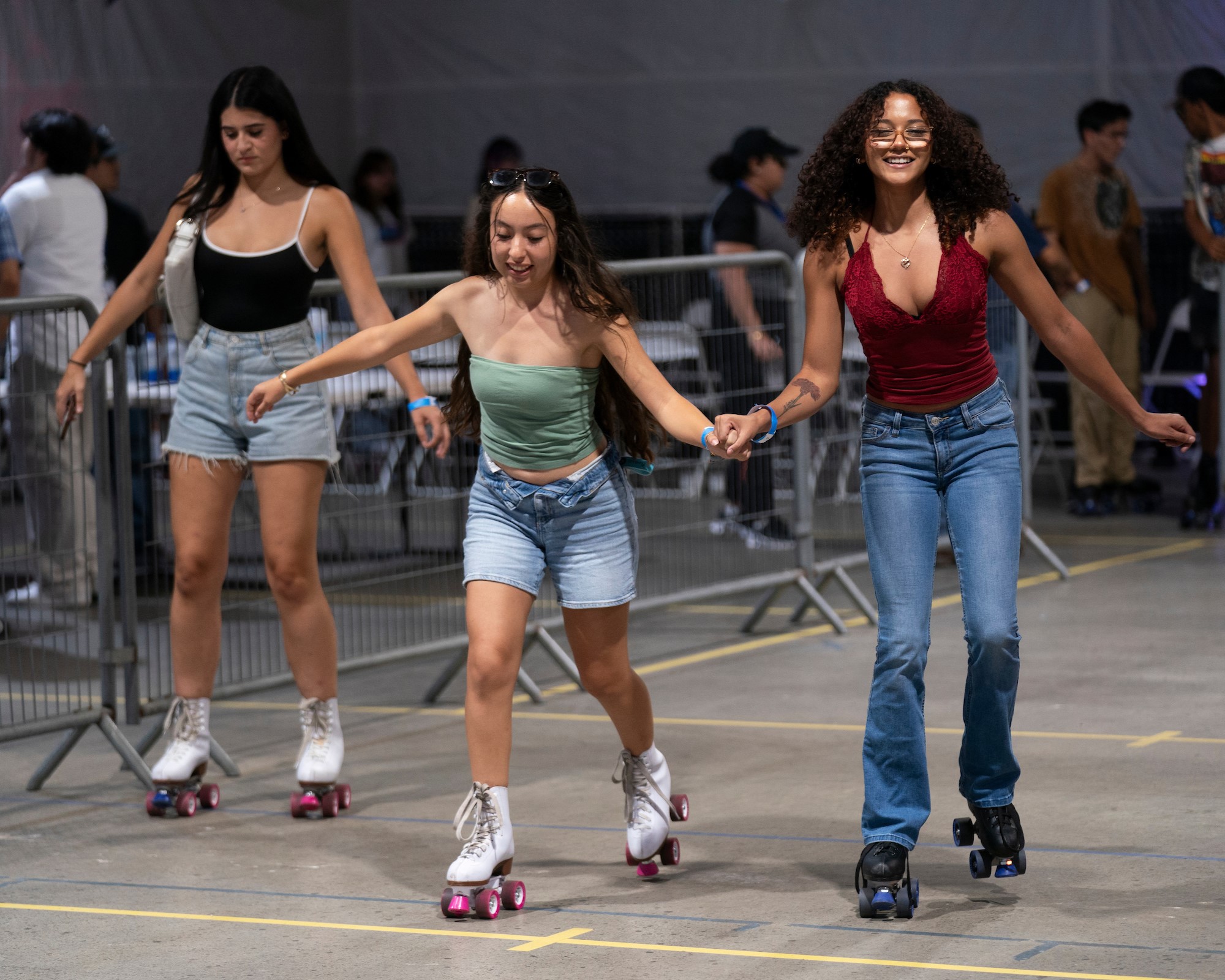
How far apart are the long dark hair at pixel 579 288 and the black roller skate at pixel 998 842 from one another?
1.31 m

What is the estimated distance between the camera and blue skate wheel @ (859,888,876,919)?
5.03 metres

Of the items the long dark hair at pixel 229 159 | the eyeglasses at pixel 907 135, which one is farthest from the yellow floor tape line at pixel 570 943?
the long dark hair at pixel 229 159

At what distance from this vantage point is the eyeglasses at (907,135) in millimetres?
5020

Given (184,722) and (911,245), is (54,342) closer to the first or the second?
(184,722)

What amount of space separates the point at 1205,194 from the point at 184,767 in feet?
→ 24.3

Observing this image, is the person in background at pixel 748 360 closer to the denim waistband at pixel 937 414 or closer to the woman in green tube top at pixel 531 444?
the woman in green tube top at pixel 531 444

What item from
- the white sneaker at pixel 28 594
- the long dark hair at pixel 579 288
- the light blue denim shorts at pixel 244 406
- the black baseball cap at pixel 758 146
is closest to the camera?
the long dark hair at pixel 579 288

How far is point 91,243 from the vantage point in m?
9.91

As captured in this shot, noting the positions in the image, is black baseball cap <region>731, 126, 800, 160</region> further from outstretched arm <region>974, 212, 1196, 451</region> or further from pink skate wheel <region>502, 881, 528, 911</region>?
pink skate wheel <region>502, 881, 528, 911</region>

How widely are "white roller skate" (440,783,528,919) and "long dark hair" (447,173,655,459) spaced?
3.32ft

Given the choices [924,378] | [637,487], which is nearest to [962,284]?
[924,378]

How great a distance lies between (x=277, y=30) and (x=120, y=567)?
35.0 ft

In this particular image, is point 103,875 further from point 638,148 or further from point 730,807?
point 638,148

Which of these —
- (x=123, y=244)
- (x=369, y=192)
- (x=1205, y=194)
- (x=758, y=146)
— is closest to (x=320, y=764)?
(x=123, y=244)
